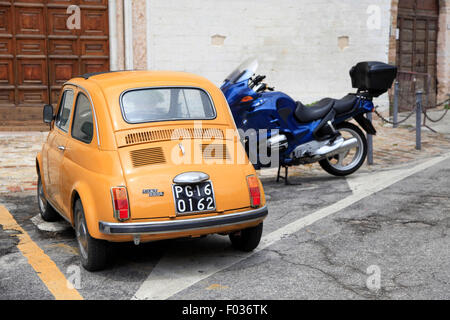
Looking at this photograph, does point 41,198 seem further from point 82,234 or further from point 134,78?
point 134,78

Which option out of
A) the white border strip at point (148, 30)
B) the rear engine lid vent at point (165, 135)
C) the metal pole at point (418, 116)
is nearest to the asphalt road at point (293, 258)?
the rear engine lid vent at point (165, 135)

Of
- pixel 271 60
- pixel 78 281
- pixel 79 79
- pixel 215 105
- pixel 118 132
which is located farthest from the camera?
pixel 271 60

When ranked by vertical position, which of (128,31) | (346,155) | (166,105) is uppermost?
(128,31)

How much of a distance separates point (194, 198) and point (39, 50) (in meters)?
9.65

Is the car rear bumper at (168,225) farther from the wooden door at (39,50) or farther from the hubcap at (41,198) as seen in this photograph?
the wooden door at (39,50)

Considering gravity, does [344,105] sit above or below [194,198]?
above

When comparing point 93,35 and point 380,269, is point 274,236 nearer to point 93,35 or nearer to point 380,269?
point 380,269

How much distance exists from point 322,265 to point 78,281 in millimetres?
1907

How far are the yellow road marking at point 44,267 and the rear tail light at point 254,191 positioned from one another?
154cm

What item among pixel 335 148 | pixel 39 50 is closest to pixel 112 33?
pixel 39 50

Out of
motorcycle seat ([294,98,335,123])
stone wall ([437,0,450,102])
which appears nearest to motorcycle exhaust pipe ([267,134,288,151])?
motorcycle seat ([294,98,335,123])

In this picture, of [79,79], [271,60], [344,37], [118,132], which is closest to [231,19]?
[271,60]

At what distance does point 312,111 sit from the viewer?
330 inches

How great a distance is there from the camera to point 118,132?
17.0 ft
